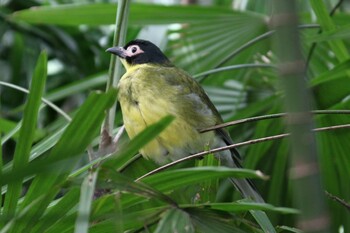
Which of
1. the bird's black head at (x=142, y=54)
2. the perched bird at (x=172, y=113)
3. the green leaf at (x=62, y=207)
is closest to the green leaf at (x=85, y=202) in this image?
the green leaf at (x=62, y=207)

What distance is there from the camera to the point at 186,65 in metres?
4.20

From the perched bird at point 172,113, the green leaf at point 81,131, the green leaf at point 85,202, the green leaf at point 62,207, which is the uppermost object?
the green leaf at point 81,131

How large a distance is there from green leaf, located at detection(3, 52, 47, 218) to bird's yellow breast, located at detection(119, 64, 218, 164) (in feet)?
3.41

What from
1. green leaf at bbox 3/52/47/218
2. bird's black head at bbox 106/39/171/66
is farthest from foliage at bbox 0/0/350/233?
bird's black head at bbox 106/39/171/66

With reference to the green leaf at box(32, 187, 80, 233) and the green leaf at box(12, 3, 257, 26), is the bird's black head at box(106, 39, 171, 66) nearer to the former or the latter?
the green leaf at box(12, 3, 257, 26)

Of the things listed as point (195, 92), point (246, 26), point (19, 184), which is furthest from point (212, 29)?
point (19, 184)

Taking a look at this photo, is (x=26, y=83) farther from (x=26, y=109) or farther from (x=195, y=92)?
(x=26, y=109)

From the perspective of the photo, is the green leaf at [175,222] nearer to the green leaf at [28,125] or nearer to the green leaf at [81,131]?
the green leaf at [81,131]

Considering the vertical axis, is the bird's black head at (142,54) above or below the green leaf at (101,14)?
below

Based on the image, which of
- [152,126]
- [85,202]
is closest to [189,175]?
[152,126]

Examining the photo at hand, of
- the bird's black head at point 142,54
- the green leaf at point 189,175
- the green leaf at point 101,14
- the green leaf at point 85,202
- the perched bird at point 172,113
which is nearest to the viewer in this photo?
the green leaf at point 85,202

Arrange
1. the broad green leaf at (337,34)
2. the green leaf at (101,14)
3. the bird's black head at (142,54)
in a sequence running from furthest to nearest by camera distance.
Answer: the bird's black head at (142,54) < the green leaf at (101,14) < the broad green leaf at (337,34)

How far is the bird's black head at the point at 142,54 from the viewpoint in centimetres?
363

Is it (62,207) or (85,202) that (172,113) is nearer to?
(62,207)
